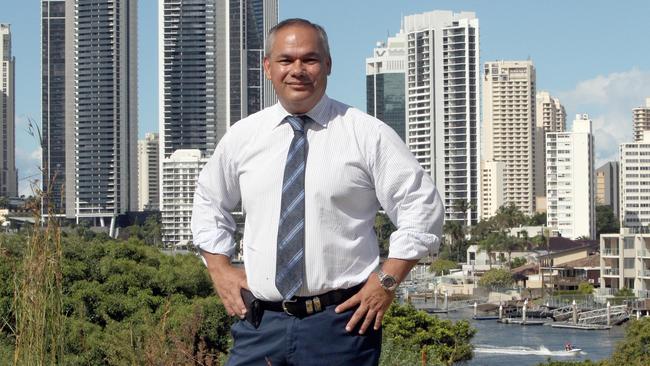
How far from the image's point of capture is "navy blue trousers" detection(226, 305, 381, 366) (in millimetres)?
2129

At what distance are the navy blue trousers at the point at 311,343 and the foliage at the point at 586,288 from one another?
44.4m

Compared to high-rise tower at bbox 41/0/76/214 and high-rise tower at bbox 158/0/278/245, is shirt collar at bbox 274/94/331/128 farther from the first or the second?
high-rise tower at bbox 158/0/278/245

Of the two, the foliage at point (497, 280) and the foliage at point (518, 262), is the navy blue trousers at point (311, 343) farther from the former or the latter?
the foliage at point (518, 262)

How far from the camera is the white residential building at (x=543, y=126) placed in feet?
323

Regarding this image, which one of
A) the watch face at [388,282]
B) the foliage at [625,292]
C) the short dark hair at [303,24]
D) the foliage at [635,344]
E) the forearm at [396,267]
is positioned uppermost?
the short dark hair at [303,24]

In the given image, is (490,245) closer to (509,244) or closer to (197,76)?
(509,244)

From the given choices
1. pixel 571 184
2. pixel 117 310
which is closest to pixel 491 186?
pixel 571 184

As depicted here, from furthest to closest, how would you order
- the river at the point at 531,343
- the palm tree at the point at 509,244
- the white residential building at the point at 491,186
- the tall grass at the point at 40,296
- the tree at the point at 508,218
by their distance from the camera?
the white residential building at the point at 491,186, the tree at the point at 508,218, the palm tree at the point at 509,244, the river at the point at 531,343, the tall grass at the point at 40,296

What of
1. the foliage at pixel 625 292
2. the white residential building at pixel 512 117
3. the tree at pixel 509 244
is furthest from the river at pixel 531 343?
the white residential building at pixel 512 117

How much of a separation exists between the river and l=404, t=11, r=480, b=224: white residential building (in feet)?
109

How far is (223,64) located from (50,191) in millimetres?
90824

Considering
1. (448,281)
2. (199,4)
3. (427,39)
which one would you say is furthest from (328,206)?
(199,4)

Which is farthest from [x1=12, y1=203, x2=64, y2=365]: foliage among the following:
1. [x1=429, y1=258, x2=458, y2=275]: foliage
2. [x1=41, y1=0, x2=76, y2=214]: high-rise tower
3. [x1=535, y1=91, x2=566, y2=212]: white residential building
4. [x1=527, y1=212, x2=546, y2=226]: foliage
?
[x1=535, y1=91, x2=566, y2=212]: white residential building

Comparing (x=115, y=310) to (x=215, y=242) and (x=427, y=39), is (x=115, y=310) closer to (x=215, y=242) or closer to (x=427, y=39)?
(x=215, y=242)
